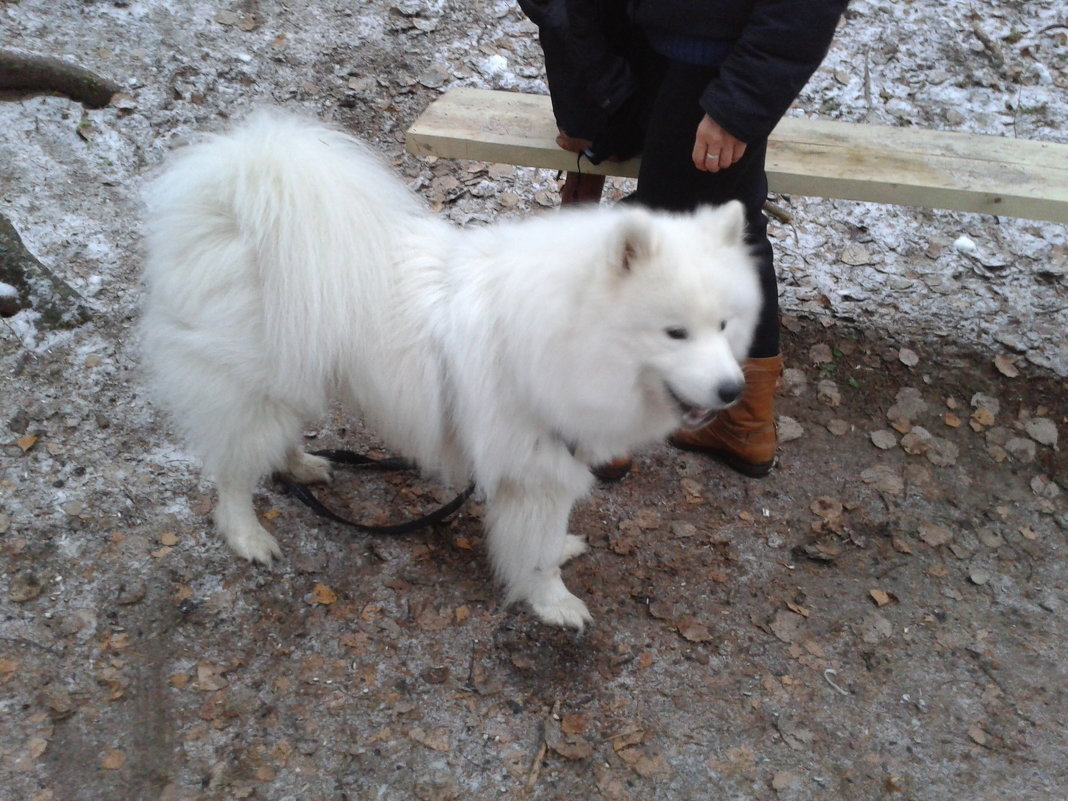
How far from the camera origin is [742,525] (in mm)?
3068

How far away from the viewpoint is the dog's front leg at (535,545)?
90.7 inches

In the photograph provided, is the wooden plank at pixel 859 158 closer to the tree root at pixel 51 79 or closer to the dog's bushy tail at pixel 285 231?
the dog's bushy tail at pixel 285 231

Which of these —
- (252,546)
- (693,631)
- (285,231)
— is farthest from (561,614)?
(285,231)

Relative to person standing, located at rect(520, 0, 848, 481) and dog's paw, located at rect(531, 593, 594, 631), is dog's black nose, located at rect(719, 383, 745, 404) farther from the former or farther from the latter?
dog's paw, located at rect(531, 593, 594, 631)

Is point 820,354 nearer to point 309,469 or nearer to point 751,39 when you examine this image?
point 751,39

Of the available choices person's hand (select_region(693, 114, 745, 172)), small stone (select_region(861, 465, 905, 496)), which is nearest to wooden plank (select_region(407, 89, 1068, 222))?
person's hand (select_region(693, 114, 745, 172))

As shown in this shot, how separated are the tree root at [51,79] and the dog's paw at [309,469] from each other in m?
2.41

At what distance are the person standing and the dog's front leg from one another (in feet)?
3.54

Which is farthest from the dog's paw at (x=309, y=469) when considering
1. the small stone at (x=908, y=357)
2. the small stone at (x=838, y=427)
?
the small stone at (x=908, y=357)

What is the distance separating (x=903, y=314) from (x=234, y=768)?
3633mm

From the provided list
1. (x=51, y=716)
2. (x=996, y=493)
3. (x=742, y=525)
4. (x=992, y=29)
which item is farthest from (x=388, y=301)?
(x=992, y=29)

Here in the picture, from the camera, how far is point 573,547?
288cm

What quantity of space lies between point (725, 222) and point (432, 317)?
0.84 metres

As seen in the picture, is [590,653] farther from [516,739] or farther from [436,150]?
[436,150]
